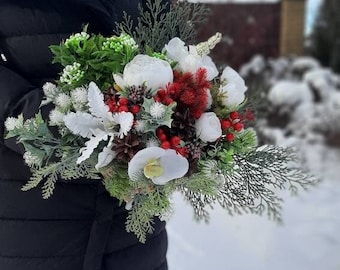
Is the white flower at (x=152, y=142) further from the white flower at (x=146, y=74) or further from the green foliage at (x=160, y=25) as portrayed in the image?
the green foliage at (x=160, y=25)

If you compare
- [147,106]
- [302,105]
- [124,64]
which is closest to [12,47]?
[124,64]

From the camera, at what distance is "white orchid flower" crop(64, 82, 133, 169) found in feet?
4.51

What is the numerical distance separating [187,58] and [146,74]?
0.14 m

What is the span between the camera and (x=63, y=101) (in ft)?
4.82

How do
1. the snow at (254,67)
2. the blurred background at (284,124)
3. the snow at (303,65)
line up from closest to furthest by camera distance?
the blurred background at (284,124), the snow at (254,67), the snow at (303,65)

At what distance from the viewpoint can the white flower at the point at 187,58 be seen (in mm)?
1489

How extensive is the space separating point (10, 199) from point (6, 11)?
1.58 feet

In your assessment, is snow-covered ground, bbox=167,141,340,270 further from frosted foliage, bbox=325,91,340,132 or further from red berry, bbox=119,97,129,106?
frosted foliage, bbox=325,91,340,132

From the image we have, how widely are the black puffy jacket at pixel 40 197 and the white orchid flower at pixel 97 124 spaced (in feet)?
0.78

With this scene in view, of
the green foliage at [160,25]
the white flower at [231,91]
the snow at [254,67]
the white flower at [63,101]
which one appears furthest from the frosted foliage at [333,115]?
the white flower at [63,101]

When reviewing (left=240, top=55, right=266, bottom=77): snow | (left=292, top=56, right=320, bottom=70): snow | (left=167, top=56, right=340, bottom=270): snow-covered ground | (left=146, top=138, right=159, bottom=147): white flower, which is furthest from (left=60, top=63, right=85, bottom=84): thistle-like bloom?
(left=292, top=56, right=320, bottom=70): snow

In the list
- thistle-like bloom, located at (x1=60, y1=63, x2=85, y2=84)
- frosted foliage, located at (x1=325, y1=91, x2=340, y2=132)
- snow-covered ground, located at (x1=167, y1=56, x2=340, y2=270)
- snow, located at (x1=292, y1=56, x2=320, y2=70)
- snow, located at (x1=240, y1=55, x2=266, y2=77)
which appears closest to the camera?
thistle-like bloom, located at (x1=60, y1=63, x2=85, y2=84)

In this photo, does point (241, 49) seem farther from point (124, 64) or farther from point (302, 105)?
point (124, 64)

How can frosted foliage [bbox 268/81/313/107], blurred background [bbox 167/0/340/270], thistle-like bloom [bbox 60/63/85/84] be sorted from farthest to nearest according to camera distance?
frosted foliage [bbox 268/81/313/107] → blurred background [bbox 167/0/340/270] → thistle-like bloom [bbox 60/63/85/84]
